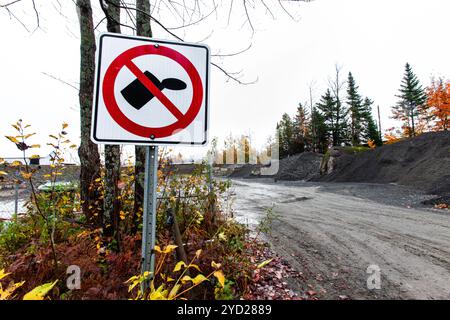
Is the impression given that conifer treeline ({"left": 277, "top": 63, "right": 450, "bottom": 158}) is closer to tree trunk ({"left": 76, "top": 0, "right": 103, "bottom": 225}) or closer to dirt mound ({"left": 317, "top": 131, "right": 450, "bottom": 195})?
dirt mound ({"left": 317, "top": 131, "right": 450, "bottom": 195})

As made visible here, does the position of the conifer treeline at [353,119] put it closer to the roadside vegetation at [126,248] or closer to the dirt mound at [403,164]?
the dirt mound at [403,164]

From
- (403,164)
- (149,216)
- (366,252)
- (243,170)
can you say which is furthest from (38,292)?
(243,170)

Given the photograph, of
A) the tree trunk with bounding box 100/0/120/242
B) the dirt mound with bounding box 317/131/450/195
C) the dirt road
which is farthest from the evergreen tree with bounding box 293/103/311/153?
the tree trunk with bounding box 100/0/120/242

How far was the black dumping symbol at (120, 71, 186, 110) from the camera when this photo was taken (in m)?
1.32

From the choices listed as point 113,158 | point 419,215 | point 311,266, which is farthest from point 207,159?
point 419,215

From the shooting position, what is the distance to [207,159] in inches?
156

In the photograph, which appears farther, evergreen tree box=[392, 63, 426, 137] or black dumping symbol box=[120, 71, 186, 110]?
evergreen tree box=[392, 63, 426, 137]

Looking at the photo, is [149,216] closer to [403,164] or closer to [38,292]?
[38,292]

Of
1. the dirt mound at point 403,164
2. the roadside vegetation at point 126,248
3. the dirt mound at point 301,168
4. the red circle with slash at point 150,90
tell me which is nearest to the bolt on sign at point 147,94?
the red circle with slash at point 150,90

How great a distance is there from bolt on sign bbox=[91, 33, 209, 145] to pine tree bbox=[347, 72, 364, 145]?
37389mm

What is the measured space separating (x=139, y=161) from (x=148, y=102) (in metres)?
2.14

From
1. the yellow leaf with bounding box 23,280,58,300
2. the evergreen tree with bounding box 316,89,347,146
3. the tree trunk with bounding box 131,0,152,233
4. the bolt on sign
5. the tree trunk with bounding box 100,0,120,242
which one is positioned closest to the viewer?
the yellow leaf with bounding box 23,280,58,300
